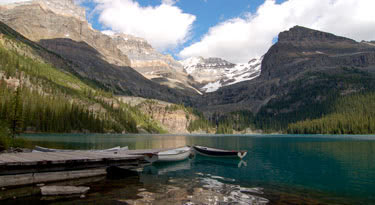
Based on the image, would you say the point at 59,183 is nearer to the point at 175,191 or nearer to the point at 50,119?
the point at 175,191

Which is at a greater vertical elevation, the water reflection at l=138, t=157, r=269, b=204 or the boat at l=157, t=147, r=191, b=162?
the boat at l=157, t=147, r=191, b=162

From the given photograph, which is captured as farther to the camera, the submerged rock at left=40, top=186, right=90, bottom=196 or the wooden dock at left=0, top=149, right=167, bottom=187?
the wooden dock at left=0, top=149, right=167, bottom=187

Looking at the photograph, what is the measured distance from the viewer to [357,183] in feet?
96.3

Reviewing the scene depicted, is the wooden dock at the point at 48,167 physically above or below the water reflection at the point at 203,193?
above

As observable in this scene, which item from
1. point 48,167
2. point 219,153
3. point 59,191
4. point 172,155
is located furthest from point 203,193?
point 219,153

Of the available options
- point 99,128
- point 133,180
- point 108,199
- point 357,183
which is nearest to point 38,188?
point 108,199

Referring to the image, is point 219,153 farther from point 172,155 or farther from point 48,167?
point 48,167

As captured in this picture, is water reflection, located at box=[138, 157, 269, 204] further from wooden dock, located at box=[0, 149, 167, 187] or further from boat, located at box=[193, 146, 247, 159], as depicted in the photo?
boat, located at box=[193, 146, 247, 159]

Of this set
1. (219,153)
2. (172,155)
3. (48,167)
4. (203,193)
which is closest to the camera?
(203,193)

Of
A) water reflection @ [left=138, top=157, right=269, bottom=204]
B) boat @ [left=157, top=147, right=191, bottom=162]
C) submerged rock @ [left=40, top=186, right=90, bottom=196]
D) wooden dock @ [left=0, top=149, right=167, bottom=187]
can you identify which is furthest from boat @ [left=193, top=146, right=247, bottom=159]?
submerged rock @ [left=40, top=186, right=90, bottom=196]

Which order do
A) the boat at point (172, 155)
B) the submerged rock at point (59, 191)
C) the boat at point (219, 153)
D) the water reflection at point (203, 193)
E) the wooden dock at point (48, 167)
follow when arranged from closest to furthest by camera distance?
1. the submerged rock at point (59, 191)
2. the water reflection at point (203, 193)
3. the wooden dock at point (48, 167)
4. the boat at point (172, 155)
5. the boat at point (219, 153)

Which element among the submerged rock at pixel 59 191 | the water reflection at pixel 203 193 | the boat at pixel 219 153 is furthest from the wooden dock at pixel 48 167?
the boat at pixel 219 153

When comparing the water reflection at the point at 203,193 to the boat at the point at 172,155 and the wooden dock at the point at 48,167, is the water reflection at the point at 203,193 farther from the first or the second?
the boat at the point at 172,155

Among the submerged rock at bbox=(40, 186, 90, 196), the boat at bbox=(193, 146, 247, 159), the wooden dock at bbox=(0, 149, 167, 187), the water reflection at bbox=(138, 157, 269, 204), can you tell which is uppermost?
the wooden dock at bbox=(0, 149, 167, 187)
